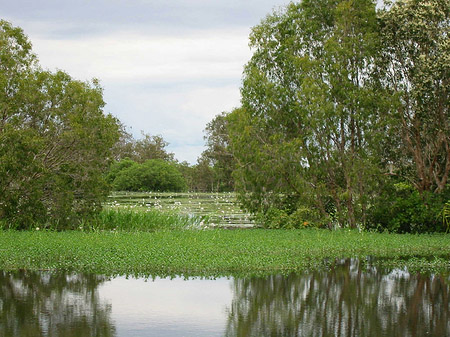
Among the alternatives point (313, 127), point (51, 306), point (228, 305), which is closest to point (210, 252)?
point (228, 305)

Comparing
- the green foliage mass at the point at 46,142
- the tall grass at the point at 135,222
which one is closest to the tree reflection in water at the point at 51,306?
the green foliage mass at the point at 46,142

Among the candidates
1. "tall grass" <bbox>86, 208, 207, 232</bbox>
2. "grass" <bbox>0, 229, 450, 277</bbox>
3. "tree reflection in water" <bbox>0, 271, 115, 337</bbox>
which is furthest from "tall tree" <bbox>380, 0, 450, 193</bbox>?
"tree reflection in water" <bbox>0, 271, 115, 337</bbox>

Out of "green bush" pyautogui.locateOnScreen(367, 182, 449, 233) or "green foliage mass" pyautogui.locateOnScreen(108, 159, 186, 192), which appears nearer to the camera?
"green bush" pyautogui.locateOnScreen(367, 182, 449, 233)

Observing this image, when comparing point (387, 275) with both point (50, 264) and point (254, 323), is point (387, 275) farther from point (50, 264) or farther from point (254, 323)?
point (50, 264)

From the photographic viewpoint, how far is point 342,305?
9953mm

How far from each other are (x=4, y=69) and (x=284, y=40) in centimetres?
932

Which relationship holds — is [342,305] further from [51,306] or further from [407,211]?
[407,211]

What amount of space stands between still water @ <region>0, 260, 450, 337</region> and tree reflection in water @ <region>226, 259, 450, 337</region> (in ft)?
0.05

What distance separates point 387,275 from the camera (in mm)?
12898

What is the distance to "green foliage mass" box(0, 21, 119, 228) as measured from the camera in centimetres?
1920

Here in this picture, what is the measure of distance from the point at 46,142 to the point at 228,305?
12064 millimetres

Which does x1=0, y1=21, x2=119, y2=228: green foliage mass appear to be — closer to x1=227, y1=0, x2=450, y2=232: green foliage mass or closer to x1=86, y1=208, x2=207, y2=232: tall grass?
x1=86, y1=208, x2=207, y2=232: tall grass

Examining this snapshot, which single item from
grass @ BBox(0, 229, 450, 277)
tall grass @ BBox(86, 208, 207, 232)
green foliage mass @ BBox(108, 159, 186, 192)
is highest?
green foliage mass @ BBox(108, 159, 186, 192)

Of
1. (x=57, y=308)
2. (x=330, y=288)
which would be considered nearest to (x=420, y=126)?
A: (x=330, y=288)
